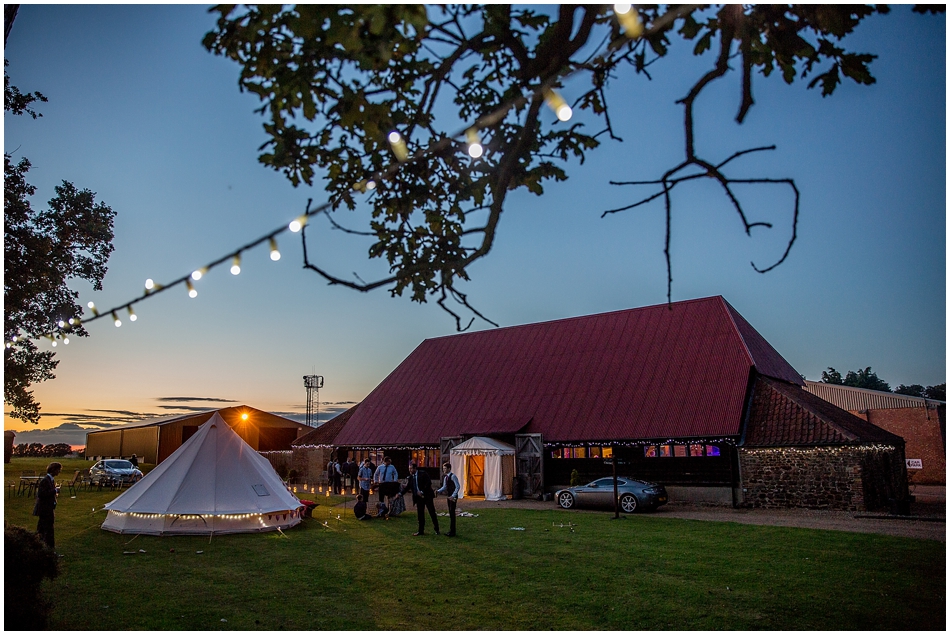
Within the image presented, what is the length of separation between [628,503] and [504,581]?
10331mm

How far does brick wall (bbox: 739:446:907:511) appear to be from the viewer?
16.5 metres

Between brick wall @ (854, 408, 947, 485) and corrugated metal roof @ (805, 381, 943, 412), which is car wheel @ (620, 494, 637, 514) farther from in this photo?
corrugated metal roof @ (805, 381, 943, 412)

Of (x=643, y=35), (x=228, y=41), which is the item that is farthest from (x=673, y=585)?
(x=228, y=41)

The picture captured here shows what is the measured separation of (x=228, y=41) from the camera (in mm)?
3762

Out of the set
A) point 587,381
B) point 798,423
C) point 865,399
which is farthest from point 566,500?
point 865,399

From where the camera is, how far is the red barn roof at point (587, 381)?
67.2ft

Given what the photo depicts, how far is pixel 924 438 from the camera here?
1110 inches

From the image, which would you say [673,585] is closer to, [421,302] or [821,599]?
[821,599]

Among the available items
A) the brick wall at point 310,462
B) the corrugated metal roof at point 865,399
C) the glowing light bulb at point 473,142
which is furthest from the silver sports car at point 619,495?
the corrugated metal roof at point 865,399

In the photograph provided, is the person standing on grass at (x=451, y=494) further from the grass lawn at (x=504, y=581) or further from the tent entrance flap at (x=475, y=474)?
the tent entrance flap at (x=475, y=474)

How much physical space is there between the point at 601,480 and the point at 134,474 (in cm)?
2151

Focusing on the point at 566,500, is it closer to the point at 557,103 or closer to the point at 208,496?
the point at 208,496

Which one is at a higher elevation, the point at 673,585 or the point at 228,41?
the point at 228,41

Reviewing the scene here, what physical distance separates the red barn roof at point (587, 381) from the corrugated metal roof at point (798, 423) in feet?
2.09
